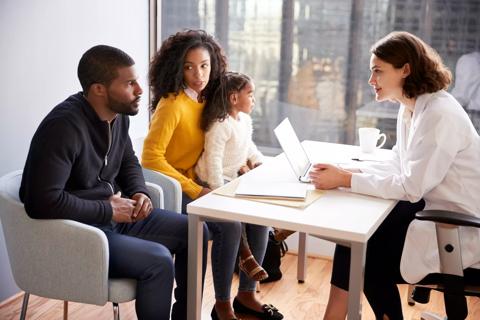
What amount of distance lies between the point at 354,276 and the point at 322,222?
19 centimetres

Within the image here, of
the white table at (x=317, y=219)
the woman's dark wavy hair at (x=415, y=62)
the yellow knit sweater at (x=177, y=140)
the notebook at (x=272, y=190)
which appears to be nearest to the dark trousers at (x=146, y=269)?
the white table at (x=317, y=219)

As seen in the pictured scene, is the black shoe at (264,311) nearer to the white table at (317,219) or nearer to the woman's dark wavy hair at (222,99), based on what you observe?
the white table at (317,219)

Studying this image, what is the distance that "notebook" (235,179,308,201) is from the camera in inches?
91.7

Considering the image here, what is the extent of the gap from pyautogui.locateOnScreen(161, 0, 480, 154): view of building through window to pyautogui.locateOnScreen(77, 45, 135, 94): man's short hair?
1.43 metres

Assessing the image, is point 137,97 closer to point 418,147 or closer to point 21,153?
point 21,153

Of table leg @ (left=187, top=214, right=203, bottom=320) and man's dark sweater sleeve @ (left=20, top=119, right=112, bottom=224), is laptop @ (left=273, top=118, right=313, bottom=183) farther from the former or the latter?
man's dark sweater sleeve @ (left=20, top=119, right=112, bottom=224)

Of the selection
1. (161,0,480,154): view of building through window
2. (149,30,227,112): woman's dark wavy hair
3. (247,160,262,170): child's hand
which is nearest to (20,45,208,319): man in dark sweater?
(149,30,227,112): woman's dark wavy hair

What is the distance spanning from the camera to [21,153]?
2.94 metres

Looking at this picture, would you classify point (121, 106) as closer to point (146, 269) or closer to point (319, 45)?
point (146, 269)

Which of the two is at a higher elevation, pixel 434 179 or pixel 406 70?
pixel 406 70

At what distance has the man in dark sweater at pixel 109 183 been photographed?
7.18 feet

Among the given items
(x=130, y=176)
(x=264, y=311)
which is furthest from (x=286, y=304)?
(x=130, y=176)

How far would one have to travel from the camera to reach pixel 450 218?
217cm

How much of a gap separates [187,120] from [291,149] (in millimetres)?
523
